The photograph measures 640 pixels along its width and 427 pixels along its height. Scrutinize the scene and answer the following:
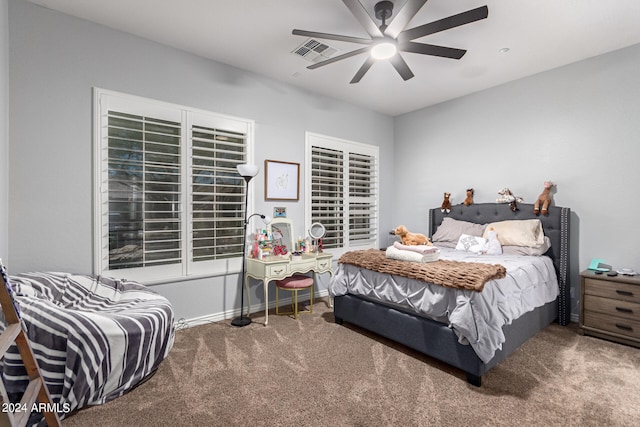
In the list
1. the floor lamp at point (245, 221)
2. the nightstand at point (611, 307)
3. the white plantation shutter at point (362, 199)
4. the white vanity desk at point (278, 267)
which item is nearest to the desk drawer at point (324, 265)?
the white vanity desk at point (278, 267)

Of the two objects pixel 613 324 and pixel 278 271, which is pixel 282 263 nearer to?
pixel 278 271

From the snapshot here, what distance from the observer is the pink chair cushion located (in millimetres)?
3383

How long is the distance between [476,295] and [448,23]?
6.11ft

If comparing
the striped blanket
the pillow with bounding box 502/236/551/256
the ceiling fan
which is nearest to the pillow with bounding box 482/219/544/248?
the pillow with bounding box 502/236/551/256

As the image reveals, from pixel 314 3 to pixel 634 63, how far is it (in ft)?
10.5

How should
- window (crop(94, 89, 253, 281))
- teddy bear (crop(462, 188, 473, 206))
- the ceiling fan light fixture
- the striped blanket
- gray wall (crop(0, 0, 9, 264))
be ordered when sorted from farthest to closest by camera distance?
teddy bear (crop(462, 188, 473, 206)) < window (crop(94, 89, 253, 281)) < the ceiling fan light fixture < gray wall (crop(0, 0, 9, 264)) < the striped blanket

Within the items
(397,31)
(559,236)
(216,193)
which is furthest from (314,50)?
(559,236)

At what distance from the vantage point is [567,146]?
11.5ft

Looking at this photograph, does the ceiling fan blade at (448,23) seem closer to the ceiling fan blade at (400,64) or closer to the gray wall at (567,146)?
the ceiling fan blade at (400,64)

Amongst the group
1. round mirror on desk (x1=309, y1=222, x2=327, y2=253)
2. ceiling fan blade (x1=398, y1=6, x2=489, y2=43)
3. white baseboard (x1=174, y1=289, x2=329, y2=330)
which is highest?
ceiling fan blade (x1=398, y1=6, x2=489, y2=43)

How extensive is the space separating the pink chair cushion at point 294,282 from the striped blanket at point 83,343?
129 centimetres

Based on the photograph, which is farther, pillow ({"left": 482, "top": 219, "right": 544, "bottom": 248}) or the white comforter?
pillow ({"left": 482, "top": 219, "right": 544, "bottom": 248})

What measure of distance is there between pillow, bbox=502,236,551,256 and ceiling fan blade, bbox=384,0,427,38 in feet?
8.60

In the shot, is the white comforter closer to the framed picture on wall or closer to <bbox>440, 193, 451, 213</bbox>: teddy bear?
<bbox>440, 193, 451, 213</bbox>: teddy bear
